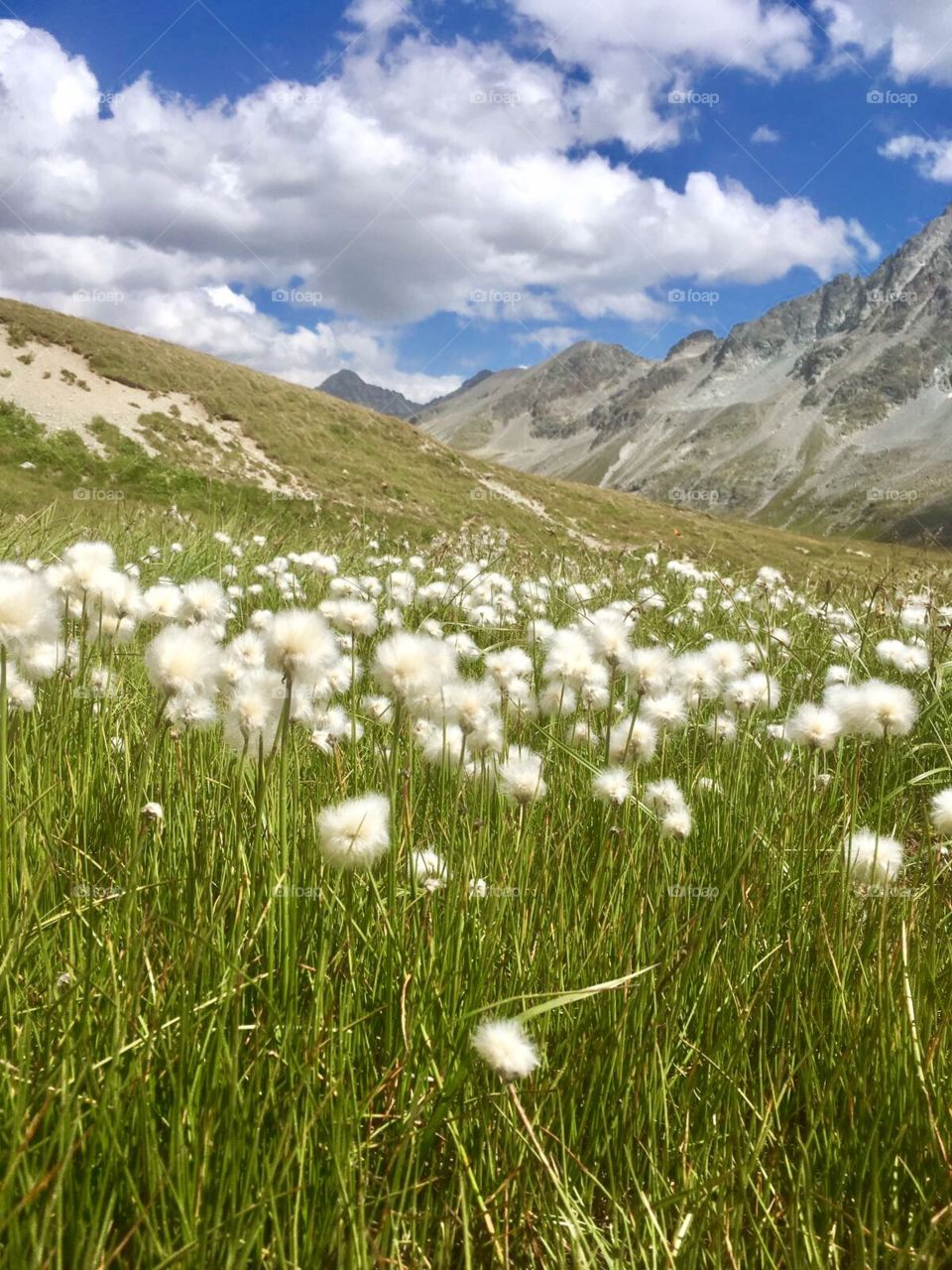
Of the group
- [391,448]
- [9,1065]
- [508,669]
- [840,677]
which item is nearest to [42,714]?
[508,669]

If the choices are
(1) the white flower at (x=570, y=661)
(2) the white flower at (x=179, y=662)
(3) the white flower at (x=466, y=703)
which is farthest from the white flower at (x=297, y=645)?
(1) the white flower at (x=570, y=661)

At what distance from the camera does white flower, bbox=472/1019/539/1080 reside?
1.16 meters

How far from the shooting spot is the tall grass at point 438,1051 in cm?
129

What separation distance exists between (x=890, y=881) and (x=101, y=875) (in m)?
1.98

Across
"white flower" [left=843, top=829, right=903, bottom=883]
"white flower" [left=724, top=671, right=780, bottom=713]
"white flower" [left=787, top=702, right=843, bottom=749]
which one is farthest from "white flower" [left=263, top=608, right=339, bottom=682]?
"white flower" [left=724, top=671, right=780, bottom=713]

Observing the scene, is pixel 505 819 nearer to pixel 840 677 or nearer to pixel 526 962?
pixel 526 962

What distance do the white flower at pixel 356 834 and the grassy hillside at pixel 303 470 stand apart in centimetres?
1779

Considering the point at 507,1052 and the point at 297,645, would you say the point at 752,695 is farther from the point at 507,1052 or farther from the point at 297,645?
the point at 507,1052

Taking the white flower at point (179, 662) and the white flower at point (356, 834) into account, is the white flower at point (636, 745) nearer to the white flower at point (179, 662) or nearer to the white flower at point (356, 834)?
the white flower at point (356, 834)

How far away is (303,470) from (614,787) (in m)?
29.9

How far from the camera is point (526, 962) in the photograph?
79.0 inches

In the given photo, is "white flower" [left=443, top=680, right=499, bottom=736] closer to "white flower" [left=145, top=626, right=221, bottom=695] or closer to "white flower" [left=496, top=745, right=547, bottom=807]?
"white flower" [left=496, top=745, right=547, bottom=807]

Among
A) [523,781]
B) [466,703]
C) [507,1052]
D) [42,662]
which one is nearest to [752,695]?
[523,781]

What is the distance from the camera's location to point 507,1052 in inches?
46.6
